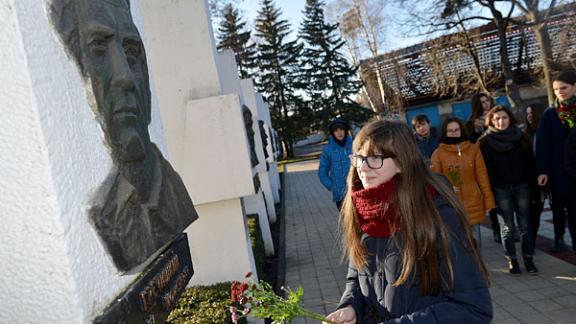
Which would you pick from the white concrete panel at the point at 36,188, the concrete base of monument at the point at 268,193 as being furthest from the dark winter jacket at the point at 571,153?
the concrete base of monument at the point at 268,193

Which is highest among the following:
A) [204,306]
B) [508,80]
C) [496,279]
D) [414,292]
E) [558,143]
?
[508,80]

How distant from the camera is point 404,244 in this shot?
5.29ft

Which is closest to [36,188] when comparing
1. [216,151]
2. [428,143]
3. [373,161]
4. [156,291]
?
[156,291]

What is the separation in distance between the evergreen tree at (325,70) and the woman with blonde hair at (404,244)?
29.3 m

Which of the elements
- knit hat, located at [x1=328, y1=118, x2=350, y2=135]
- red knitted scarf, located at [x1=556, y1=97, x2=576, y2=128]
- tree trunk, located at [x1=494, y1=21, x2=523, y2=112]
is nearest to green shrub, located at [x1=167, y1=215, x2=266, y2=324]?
knit hat, located at [x1=328, y1=118, x2=350, y2=135]

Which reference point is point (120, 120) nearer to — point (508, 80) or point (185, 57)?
point (185, 57)

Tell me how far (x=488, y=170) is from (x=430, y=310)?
11.9ft

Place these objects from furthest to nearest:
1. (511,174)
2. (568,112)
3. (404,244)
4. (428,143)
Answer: (428,143), (511,174), (568,112), (404,244)

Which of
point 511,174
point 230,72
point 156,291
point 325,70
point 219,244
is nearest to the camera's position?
point 156,291

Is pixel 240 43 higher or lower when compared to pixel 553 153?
higher

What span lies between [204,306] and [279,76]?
3114cm

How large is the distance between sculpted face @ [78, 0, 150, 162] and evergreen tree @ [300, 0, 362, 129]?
97.4ft

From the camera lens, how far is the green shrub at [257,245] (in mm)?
5223

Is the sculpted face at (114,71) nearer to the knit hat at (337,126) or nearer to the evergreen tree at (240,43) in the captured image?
the knit hat at (337,126)
